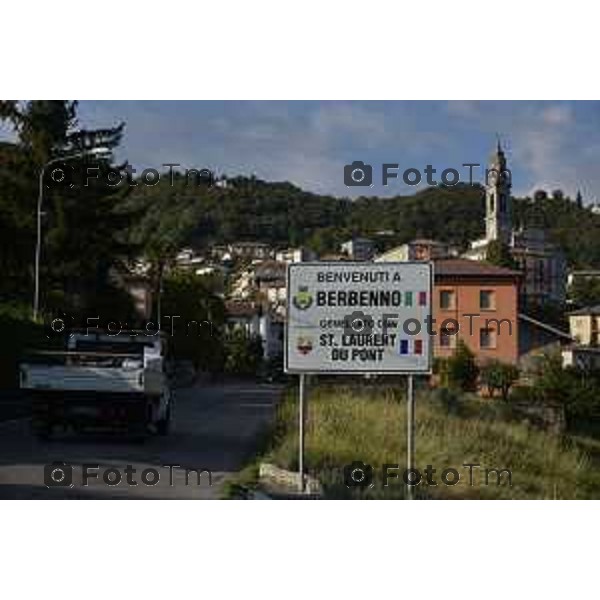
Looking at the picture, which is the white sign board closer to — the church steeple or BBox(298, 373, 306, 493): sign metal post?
BBox(298, 373, 306, 493): sign metal post

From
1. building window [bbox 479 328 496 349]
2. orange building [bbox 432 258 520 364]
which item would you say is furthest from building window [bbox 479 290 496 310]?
building window [bbox 479 328 496 349]

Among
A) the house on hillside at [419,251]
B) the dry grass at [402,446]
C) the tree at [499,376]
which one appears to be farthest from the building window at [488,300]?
the dry grass at [402,446]

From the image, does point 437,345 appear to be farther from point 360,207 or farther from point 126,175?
point 126,175

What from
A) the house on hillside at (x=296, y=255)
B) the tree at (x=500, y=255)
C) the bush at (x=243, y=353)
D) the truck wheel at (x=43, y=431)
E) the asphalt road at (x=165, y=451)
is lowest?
the asphalt road at (x=165, y=451)

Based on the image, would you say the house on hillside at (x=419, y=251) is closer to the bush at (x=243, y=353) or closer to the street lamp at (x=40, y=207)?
the bush at (x=243, y=353)

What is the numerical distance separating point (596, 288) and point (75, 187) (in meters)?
6.48

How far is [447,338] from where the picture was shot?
12133mm

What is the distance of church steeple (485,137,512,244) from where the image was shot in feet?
38.8

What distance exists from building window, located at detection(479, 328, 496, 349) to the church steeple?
3.29ft

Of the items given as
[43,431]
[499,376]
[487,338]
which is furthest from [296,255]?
[43,431]

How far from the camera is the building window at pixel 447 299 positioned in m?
11.6

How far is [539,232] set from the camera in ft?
45.5

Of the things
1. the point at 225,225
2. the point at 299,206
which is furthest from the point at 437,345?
the point at 225,225

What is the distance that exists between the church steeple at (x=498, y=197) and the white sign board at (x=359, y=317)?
1390 millimetres
